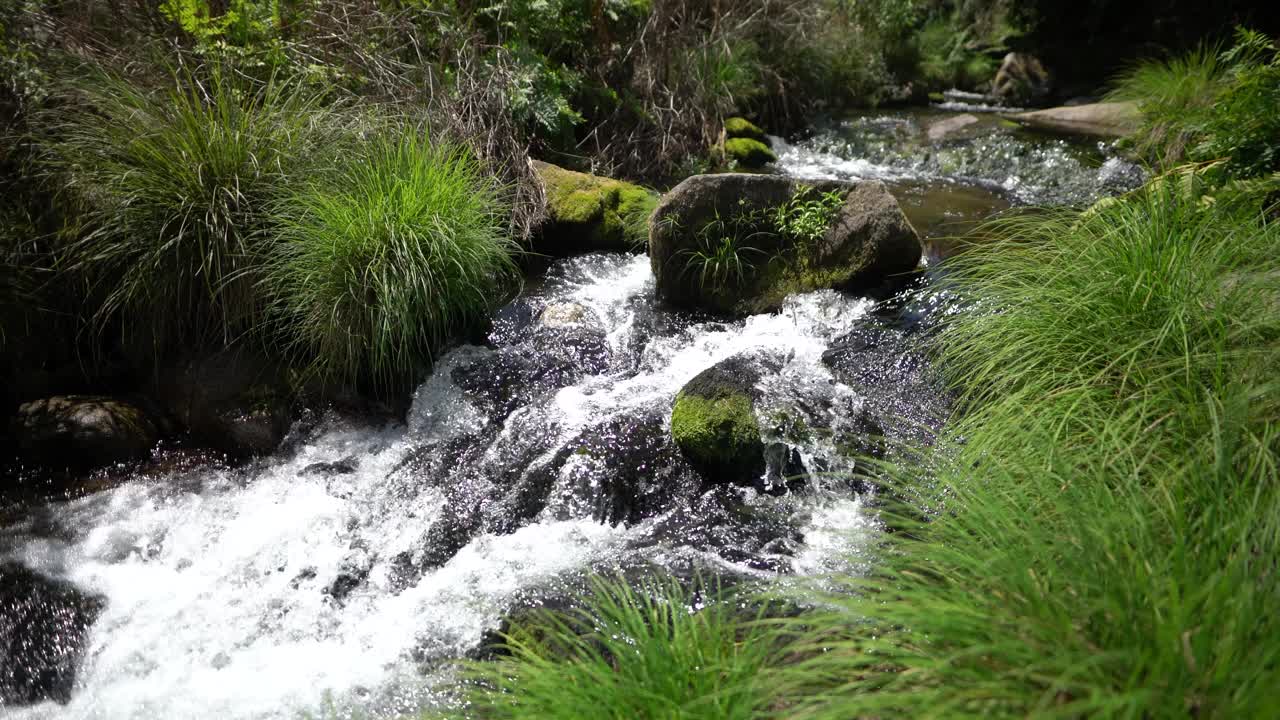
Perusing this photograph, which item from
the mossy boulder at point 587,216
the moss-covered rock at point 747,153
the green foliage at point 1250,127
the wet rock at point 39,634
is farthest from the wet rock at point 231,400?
the green foliage at point 1250,127

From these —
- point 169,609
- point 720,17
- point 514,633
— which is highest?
point 720,17

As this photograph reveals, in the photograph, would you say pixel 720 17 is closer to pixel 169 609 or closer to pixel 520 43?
pixel 520 43

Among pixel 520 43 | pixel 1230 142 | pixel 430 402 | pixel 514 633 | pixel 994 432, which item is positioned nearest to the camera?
pixel 994 432

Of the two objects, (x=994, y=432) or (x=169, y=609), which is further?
(x=169, y=609)

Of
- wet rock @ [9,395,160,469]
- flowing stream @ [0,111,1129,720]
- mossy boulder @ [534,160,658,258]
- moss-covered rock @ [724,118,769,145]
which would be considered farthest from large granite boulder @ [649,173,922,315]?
moss-covered rock @ [724,118,769,145]

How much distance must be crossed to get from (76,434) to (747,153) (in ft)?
22.9

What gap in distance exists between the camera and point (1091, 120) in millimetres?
9359

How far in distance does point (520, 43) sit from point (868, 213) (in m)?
3.57

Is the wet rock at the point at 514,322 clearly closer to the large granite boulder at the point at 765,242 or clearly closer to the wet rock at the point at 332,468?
the large granite boulder at the point at 765,242

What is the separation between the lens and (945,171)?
8562 millimetres

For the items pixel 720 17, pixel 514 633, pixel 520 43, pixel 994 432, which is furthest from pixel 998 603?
pixel 720 17

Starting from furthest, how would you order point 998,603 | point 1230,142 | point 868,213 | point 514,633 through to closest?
point 868,213 → point 1230,142 → point 514,633 → point 998,603

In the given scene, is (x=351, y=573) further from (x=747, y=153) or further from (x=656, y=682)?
(x=747, y=153)

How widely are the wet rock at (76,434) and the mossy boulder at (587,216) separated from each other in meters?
3.08
